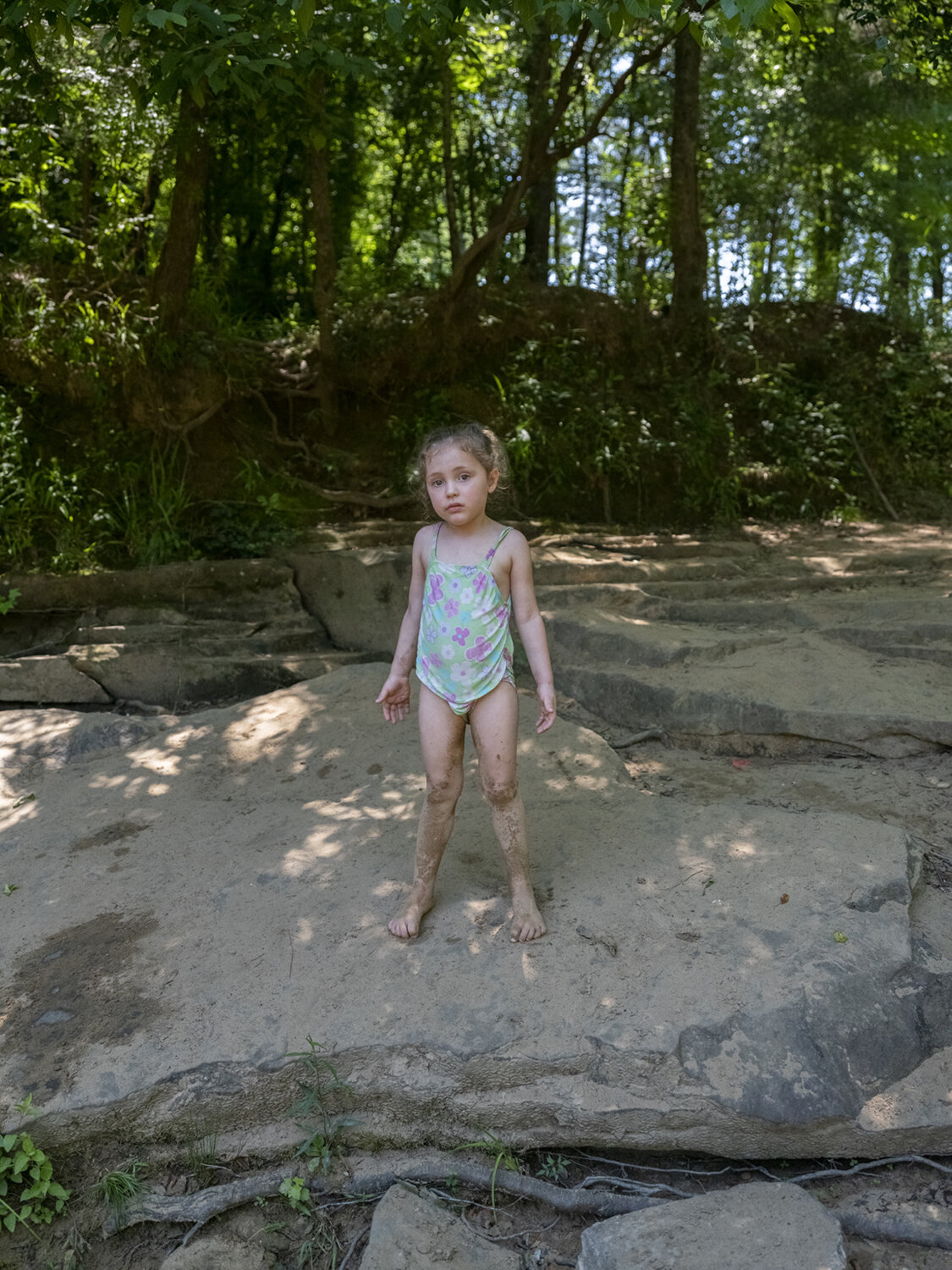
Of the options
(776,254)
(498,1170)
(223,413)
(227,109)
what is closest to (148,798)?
(498,1170)

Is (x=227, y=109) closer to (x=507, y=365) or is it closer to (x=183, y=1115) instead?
(x=507, y=365)

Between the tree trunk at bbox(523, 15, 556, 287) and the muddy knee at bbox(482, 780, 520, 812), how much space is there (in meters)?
5.60

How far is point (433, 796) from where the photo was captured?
9.12 ft

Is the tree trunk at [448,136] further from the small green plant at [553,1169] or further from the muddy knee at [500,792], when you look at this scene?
the small green plant at [553,1169]

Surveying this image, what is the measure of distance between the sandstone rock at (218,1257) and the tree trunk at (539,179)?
6.64 m

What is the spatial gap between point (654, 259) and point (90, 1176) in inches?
403

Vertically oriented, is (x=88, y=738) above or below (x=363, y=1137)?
above

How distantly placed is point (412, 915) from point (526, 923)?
32 centimetres

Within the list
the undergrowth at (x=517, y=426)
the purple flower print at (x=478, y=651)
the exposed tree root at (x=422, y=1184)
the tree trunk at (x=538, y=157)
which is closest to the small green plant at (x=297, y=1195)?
the exposed tree root at (x=422, y=1184)

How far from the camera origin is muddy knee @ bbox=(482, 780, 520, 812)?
2715 millimetres

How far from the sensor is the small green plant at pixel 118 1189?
2.34 meters

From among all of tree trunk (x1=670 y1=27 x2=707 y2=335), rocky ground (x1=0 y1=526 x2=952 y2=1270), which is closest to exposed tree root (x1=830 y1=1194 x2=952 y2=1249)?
rocky ground (x1=0 y1=526 x2=952 y2=1270)

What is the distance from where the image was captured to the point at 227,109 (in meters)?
7.20

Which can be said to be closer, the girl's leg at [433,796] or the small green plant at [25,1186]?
the small green plant at [25,1186]
